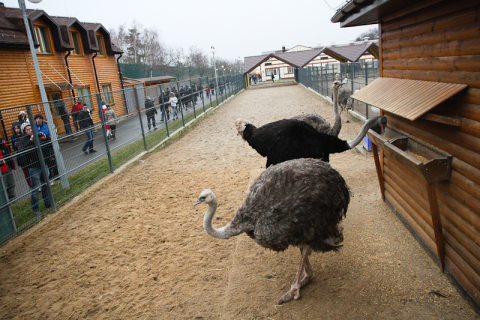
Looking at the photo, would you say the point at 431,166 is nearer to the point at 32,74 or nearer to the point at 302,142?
the point at 302,142

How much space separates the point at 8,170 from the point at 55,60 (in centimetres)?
1352

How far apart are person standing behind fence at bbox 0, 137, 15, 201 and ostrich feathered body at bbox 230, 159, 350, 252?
4359mm

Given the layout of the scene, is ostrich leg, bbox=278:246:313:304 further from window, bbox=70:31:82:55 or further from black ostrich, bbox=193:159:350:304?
window, bbox=70:31:82:55

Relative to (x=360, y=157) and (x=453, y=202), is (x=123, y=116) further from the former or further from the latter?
(x=453, y=202)

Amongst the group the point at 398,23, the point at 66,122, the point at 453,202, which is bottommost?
the point at 453,202

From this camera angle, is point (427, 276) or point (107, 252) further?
point (107, 252)

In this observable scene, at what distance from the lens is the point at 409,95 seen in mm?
3270

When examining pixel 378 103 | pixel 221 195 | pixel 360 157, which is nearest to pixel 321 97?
pixel 360 157

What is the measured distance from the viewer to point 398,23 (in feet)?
13.1

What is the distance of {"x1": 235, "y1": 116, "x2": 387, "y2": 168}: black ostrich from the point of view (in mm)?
4797

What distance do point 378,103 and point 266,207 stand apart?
1685 mm

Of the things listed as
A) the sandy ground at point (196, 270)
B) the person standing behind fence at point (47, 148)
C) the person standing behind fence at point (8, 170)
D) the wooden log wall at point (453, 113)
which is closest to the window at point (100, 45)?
the person standing behind fence at point (47, 148)

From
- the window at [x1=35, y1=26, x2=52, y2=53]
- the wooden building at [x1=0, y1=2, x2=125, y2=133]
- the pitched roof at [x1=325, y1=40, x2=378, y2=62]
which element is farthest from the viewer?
the pitched roof at [x1=325, y1=40, x2=378, y2=62]

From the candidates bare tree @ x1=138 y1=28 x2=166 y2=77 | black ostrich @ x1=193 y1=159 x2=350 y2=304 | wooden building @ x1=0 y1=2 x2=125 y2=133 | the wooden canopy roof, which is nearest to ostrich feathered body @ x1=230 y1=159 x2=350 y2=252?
black ostrich @ x1=193 y1=159 x2=350 y2=304
